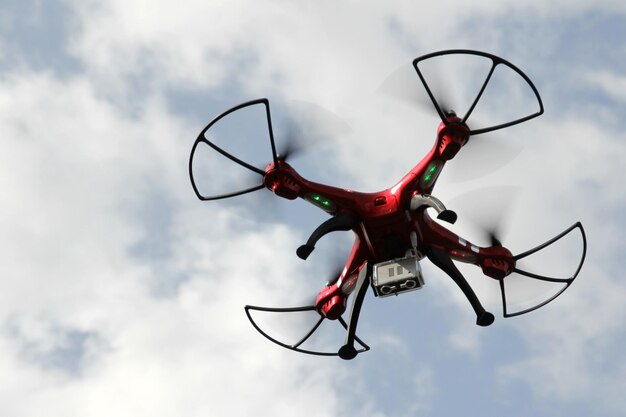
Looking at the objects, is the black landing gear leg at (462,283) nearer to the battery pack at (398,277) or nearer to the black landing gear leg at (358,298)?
the battery pack at (398,277)

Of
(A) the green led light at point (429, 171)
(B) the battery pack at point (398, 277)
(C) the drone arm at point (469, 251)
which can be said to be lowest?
(B) the battery pack at point (398, 277)

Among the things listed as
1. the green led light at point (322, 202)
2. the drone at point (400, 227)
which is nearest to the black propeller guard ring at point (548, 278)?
the drone at point (400, 227)

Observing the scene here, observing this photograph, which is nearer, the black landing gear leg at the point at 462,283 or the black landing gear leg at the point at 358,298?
the black landing gear leg at the point at 462,283

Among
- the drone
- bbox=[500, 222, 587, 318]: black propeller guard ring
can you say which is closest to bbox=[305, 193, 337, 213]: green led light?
the drone

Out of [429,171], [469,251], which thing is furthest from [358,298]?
[429,171]

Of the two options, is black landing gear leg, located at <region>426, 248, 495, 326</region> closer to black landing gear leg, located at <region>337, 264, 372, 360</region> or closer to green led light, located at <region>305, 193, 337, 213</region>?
black landing gear leg, located at <region>337, 264, 372, 360</region>

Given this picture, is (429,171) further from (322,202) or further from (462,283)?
(462,283)

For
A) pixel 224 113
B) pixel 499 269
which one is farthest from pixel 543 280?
pixel 224 113
